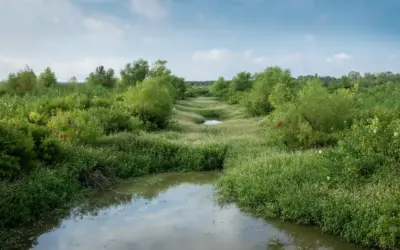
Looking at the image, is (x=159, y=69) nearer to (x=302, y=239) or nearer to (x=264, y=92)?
(x=264, y=92)

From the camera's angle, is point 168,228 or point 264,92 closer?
point 168,228

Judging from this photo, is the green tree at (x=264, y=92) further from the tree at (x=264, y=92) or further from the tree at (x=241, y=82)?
the tree at (x=241, y=82)

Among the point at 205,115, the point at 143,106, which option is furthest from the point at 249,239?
the point at 205,115

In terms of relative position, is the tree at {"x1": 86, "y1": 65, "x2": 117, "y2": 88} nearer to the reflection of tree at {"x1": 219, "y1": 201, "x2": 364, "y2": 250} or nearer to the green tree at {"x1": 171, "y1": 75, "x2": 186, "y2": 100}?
the green tree at {"x1": 171, "y1": 75, "x2": 186, "y2": 100}

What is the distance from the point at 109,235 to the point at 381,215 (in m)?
6.95

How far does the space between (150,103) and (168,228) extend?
1930cm

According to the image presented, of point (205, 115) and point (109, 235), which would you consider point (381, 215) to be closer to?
point (109, 235)

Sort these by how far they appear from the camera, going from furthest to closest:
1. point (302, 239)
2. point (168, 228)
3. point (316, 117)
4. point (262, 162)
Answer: point (316, 117)
point (262, 162)
point (168, 228)
point (302, 239)

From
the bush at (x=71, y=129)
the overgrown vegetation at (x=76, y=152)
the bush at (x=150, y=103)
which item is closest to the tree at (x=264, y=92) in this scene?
the bush at (x=150, y=103)

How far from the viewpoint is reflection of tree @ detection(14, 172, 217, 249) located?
10477mm

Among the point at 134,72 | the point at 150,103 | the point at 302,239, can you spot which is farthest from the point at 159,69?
the point at 302,239

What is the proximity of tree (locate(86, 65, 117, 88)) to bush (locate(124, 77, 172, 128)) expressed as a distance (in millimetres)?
37408

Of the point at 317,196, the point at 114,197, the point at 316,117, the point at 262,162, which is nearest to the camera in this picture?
the point at 317,196

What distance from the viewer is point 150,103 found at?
29797 mm
